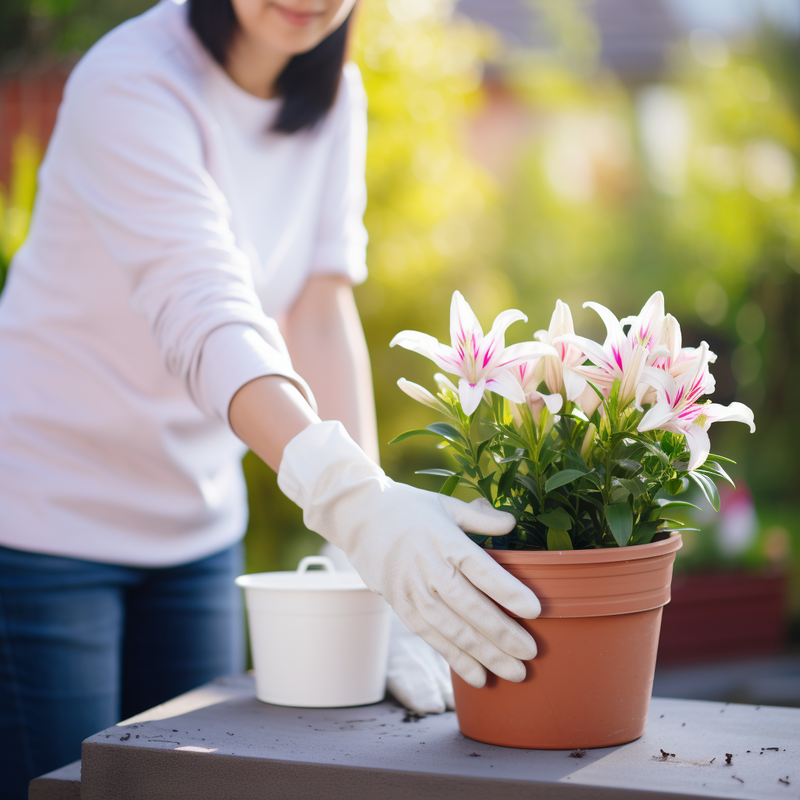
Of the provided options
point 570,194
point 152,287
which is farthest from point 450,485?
point 570,194

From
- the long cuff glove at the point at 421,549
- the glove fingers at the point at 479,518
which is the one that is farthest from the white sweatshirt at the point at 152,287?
the glove fingers at the point at 479,518

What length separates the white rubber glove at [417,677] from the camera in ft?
3.35

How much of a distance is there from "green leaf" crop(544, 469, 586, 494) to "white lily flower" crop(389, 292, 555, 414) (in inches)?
3.2

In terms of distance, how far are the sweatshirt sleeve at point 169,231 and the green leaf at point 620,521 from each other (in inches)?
14.0

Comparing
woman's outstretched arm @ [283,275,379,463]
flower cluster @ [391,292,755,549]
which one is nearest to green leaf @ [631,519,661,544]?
flower cluster @ [391,292,755,549]

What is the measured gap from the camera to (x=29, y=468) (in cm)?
121

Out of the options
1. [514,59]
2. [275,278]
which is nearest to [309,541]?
[275,278]

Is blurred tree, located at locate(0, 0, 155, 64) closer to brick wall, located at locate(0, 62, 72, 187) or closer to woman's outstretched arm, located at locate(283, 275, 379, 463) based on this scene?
brick wall, located at locate(0, 62, 72, 187)

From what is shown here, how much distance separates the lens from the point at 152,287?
39.5 inches

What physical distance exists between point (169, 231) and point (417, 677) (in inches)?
24.4

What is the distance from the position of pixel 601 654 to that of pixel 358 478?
301 mm

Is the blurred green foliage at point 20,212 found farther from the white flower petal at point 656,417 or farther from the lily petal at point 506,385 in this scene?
the white flower petal at point 656,417

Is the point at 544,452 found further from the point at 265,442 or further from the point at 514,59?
the point at 514,59

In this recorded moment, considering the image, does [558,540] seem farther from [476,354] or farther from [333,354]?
[333,354]
